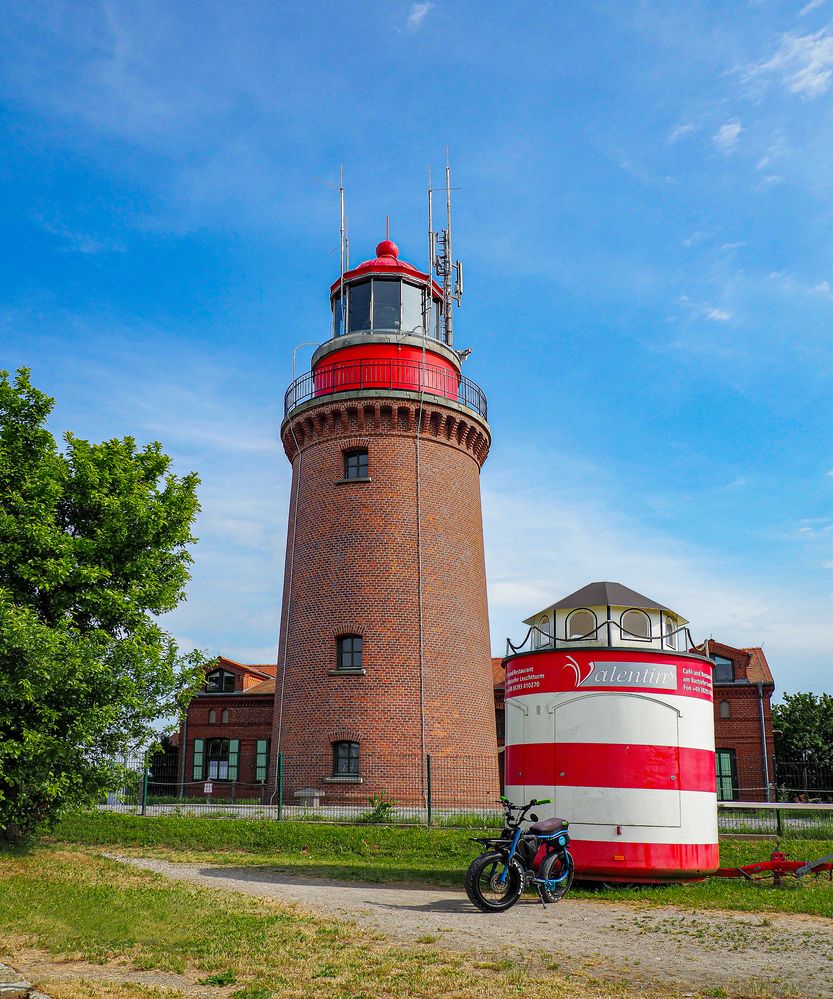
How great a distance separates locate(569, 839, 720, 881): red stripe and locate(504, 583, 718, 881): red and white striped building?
0.04 ft

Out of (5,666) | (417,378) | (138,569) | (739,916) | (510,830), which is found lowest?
(739,916)

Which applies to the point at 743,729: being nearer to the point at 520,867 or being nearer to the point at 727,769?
the point at 727,769

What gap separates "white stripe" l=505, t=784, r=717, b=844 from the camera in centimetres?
1307

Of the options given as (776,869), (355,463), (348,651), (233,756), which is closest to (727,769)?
(233,756)

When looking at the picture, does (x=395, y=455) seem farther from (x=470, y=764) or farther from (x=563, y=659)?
(x=563, y=659)

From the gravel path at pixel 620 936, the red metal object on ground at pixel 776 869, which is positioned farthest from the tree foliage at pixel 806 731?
the gravel path at pixel 620 936

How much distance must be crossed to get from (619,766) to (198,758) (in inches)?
1063

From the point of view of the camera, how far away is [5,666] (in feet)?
47.0

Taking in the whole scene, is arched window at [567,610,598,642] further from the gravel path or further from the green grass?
the green grass

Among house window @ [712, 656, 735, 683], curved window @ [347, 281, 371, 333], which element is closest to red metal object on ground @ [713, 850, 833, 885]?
curved window @ [347, 281, 371, 333]

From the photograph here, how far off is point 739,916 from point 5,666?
10774mm

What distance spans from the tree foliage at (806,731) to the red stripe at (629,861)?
30.4m

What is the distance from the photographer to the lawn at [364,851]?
12500mm

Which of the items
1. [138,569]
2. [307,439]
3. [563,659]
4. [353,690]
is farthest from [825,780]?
[138,569]
